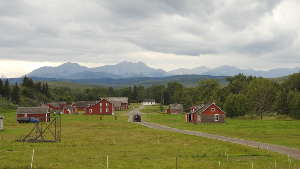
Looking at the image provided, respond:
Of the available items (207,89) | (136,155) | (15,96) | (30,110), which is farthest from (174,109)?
(136,155)

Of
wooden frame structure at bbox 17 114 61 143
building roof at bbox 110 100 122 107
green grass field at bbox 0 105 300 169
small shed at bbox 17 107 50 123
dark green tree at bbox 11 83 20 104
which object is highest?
dark green tree at bbox 11 83 20 104

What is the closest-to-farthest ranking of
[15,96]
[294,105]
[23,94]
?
[294,105] < [15,96] < [23,94]

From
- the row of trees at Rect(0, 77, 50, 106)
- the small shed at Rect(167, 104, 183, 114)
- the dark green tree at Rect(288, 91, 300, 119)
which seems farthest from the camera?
the row of trees at Rect(0, 77, 50, 106)

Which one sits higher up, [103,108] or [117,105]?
[117,105]

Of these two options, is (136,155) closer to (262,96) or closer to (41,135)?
(41,135)

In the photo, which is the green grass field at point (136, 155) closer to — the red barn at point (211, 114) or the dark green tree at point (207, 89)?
the red barn at point (211, 114)

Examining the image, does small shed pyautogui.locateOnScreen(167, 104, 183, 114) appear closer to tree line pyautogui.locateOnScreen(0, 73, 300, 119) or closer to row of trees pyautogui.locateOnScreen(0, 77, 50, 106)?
tree line pyautogui.locateOnScreen(0, 73, 300, 119)

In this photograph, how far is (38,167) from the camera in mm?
29578

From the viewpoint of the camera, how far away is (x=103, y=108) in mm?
124188

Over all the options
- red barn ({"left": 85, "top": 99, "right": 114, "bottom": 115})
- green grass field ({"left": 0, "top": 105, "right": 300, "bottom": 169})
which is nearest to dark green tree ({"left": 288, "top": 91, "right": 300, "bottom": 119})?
red barn ({"left": 85, "top": 99, "right": 114, "bottom": 115})

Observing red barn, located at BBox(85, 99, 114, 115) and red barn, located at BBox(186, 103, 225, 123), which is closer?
red barn, located at BBox(186, 103, 225, 123)

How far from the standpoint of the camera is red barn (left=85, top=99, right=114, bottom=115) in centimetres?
12400

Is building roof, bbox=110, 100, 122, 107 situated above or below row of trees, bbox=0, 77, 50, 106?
below

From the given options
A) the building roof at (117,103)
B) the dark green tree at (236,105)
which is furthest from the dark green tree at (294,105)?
the building roof at (117,103)
